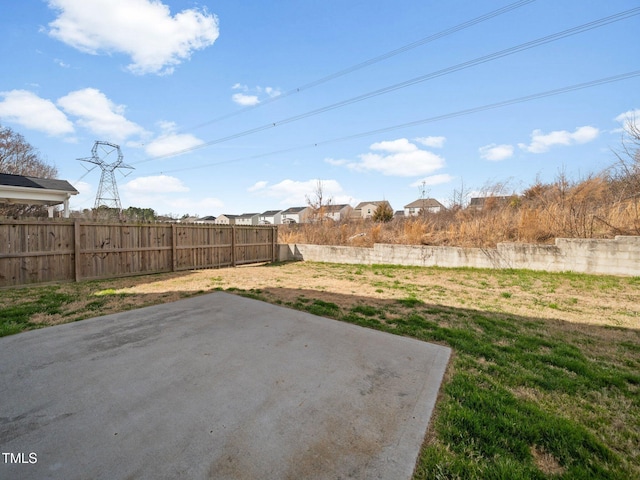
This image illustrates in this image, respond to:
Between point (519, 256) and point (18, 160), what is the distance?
105 ft

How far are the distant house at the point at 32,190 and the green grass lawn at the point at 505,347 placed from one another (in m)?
6.01

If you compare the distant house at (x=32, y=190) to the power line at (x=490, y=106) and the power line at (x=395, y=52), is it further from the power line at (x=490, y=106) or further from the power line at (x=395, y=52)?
the power line at (x=490, y=106)

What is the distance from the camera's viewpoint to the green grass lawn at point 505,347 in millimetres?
1570

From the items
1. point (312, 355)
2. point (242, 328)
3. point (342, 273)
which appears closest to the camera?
point (312, 355)

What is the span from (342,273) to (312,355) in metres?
6.16

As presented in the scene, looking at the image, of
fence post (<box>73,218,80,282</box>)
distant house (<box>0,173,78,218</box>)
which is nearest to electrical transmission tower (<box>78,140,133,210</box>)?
distant house (<box>0,173,78,218</box>)

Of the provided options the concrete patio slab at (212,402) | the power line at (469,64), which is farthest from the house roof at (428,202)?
the concrete patio slab at (212,402)

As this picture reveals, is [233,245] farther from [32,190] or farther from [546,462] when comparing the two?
[546,462]

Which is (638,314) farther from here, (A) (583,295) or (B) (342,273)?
(B) (342,273)

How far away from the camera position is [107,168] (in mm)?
18609

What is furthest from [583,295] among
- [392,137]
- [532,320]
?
[392,137]

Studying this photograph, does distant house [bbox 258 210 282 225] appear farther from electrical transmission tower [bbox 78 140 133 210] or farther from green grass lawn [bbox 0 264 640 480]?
green grass lawn [bbox 0 264 640 480]

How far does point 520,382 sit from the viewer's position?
2.36 meters

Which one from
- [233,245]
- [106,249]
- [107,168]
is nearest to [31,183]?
[106,249]
